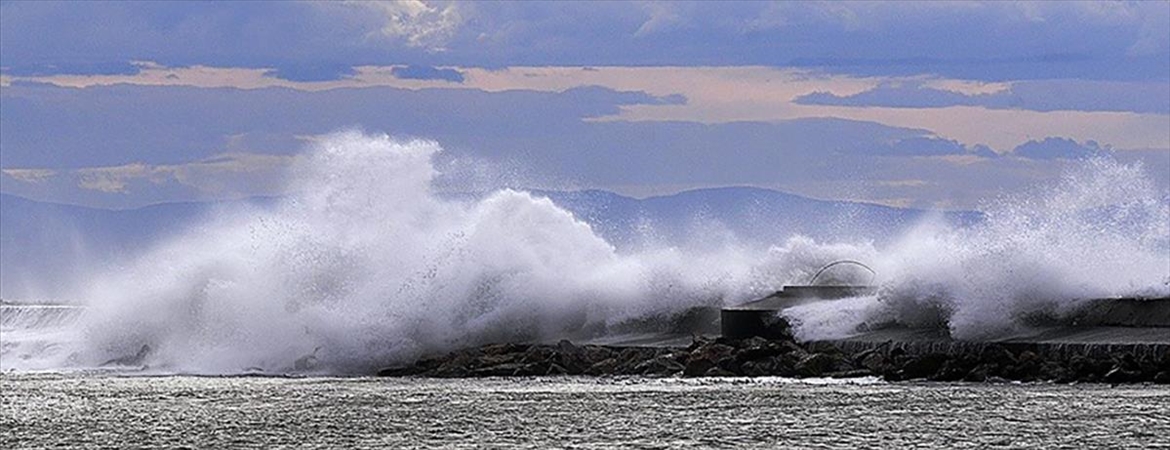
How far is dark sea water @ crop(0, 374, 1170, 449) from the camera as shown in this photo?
63.2ft

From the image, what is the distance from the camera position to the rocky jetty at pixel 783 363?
25.7m

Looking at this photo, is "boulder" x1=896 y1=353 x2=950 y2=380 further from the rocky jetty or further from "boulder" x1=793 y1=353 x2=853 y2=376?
"boulder" x1=793 y1=353 x2=853 y2=376

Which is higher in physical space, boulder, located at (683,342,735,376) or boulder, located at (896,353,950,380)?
boulder, located at (683,342,735,376)

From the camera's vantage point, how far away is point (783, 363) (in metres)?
28.8

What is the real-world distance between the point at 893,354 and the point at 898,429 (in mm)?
8466

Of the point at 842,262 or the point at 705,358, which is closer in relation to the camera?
the point at 705,358

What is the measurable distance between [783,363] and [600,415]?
22.1 ft

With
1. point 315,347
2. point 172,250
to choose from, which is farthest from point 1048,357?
point 172,250

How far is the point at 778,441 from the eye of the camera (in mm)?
18969

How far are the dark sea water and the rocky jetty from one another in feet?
2.93

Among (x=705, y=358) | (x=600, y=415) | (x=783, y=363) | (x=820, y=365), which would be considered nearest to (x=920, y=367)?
(x=820, y=365)

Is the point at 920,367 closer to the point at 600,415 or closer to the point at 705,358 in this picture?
the point at 705,358

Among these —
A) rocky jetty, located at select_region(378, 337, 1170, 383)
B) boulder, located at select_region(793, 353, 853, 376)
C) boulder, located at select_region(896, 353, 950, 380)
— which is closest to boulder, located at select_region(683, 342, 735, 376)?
rocky jetty, located at select_region(378, 337, 1170, 383)

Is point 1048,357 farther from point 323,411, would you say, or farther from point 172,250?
point 172,250
